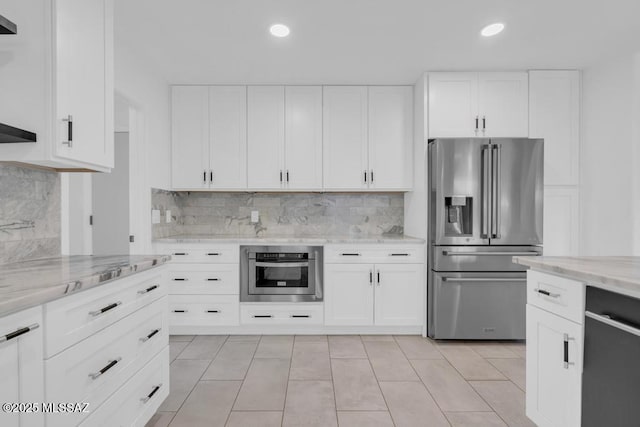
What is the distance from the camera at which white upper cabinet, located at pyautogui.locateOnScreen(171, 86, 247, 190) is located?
367 cm

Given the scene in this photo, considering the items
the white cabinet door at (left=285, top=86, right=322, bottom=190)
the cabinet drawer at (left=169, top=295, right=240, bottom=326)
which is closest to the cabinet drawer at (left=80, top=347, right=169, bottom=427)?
the cabinet drawer at (left=169, top=295, right=240, bottom=326)

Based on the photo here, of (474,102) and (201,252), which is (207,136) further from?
(474,102)

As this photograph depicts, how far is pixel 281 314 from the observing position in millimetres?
3391

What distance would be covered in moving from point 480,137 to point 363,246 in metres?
1.53

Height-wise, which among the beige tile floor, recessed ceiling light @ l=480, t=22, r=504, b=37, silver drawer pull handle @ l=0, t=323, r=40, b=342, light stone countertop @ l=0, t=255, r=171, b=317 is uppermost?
recessed ceiling light @ l=480, t=22, r=504, b=37

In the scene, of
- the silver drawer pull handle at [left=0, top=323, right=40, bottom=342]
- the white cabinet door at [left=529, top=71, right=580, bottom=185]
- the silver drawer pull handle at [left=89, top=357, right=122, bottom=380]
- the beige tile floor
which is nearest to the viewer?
the silver drawer pull handle at [left=0, top=323, right=40, bottom=342]

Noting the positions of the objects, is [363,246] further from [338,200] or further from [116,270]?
[116,270]

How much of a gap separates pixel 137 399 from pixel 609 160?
155 inches

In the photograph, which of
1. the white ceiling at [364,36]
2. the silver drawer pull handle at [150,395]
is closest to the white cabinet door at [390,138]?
the white ceiling at [364,36]

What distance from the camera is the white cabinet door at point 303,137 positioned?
3.68 m

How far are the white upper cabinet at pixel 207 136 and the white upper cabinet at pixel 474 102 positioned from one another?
1.96 m

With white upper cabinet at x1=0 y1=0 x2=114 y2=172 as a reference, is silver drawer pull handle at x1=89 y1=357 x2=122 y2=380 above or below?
below

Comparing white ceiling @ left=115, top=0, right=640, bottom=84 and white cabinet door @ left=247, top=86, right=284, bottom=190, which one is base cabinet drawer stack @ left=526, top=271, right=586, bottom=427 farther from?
white cabinet door @ left=247, top=86, right=284, bottom=190

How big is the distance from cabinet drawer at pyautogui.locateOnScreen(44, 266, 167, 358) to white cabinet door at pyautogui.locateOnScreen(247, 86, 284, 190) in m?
2.00
